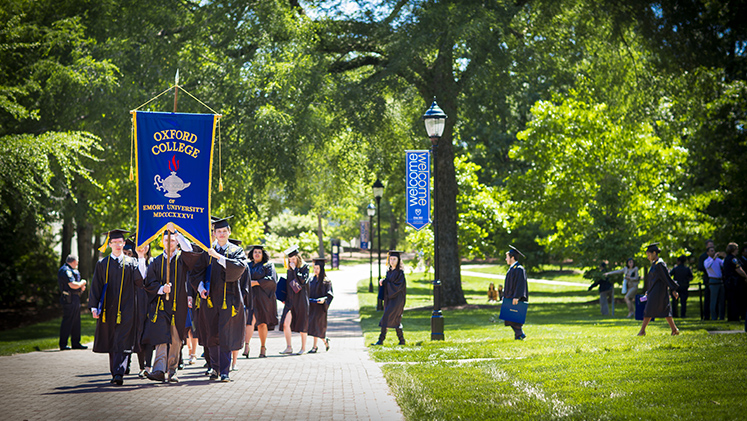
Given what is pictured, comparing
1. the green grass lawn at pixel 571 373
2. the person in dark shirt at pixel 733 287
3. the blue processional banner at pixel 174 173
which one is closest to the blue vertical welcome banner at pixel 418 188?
the green grass lawn at pixel 571 373

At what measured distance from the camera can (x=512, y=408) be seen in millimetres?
7711

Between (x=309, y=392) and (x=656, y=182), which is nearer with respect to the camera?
(x=309, y=392)

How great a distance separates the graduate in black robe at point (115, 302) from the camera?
10.2m

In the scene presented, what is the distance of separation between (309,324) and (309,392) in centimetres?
493

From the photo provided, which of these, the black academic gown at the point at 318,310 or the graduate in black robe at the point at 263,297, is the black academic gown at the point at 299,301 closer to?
the black academic gown at the point at 318,310

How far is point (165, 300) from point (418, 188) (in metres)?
12.9

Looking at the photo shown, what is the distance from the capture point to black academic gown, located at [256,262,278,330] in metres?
13.9

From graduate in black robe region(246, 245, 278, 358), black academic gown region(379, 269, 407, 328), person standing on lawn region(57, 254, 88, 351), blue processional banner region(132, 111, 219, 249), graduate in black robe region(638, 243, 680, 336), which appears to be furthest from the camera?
person standing on lawn region(57, 254, 88, 351)

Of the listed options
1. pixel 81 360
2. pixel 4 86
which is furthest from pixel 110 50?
pixel 81 360

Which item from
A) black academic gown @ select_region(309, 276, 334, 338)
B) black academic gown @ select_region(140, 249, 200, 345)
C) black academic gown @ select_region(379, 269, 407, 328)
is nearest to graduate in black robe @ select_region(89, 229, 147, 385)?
black academic gown @ select_region(140, 249, 200, 345)

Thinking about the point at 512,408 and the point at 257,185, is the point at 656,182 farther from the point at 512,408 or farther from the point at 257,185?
the point at 512,408

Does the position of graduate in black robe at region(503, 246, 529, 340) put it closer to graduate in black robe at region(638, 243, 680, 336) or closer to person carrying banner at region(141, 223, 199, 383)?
graduate in black robe at region(638, 243, 680, 336)

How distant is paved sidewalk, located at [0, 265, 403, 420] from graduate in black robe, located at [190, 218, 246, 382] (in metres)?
0.46

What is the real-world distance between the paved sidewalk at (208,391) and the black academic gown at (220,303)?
63 cm
